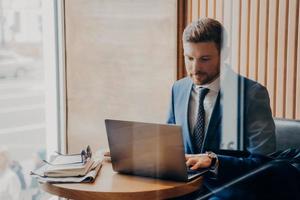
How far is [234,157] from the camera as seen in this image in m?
1.78

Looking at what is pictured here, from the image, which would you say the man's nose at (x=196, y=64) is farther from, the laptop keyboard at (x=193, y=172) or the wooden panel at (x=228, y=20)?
the laptop keyboard at (x=193, y=172)

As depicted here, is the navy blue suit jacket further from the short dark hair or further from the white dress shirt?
the short dark hair

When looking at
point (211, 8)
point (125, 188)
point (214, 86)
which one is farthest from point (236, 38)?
point (125, 188)

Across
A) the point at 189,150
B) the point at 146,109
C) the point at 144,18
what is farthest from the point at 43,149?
the point at 189,150

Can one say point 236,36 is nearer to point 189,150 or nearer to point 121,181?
point 189,150

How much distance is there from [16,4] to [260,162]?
67.0 inches

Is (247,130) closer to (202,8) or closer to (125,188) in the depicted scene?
(125,188)

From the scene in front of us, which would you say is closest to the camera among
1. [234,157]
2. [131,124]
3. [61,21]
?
[131,124]

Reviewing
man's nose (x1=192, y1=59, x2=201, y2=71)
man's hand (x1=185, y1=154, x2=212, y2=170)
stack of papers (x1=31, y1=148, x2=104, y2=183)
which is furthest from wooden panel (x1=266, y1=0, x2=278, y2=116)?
stack of papers (x1=31, y1=148, x2=104, y2=183)

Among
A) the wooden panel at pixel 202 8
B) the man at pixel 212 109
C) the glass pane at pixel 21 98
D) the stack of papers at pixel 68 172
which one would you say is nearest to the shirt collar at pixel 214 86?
the man at pixel 212 109

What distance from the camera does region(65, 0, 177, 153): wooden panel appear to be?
8.89 ft

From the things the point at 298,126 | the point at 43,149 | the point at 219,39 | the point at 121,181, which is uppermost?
the point at 219,39

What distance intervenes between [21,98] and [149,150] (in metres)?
1.41

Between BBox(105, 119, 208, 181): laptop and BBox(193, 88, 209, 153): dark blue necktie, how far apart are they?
0.25 meters
